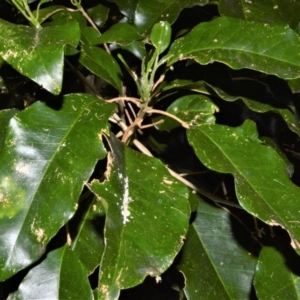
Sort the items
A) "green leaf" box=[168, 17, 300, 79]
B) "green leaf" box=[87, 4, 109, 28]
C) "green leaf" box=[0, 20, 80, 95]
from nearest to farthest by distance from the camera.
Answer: "green leaf" box=[0, 20, 80, 95] → "green leaf" box=[168, 17, 300, 79] → "green leaf" box=[87, 4, 109, 28]

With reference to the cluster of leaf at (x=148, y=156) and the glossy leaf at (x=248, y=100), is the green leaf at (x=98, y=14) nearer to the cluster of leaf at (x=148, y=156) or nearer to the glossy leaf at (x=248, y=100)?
the cluster of leaf at (x=148, y=156)

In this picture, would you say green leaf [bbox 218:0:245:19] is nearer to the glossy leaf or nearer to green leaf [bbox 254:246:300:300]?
the glossy leaf

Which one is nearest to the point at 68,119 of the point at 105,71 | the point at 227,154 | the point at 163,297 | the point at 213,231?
the point at 105,71

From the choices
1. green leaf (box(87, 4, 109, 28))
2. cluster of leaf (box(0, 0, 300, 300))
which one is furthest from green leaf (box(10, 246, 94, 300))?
green leaf (box(87, 4, 109, 28))

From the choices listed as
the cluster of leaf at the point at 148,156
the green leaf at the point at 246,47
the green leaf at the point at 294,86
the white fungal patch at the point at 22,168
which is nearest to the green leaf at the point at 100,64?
the cluster of leaf at the point at 148,156

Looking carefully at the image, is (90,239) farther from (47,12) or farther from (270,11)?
(270,11)

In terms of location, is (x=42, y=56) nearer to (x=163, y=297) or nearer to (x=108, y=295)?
(x=108, y=295)
